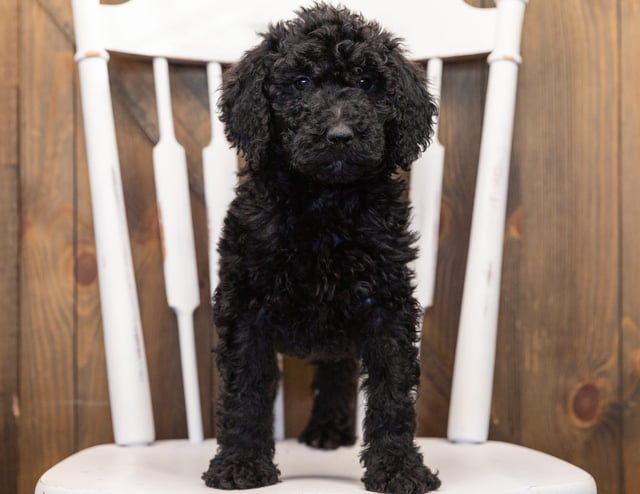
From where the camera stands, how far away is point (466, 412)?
135cm

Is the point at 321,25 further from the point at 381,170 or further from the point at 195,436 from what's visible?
the point at 195,436

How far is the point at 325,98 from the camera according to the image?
1.13m

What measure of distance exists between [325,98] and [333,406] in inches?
24.3

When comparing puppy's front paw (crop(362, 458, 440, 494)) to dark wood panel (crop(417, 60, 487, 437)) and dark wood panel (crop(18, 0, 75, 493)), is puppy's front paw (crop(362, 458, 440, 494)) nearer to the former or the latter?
dark wood panel (crop(417, 60, 487, 437))

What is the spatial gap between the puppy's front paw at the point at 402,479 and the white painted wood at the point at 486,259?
0.91 ft

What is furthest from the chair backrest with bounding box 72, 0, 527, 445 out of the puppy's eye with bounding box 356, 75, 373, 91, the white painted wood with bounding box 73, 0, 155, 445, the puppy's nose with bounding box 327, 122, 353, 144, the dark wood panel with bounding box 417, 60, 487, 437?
the puppy's nose with bounding box 327, 122, 353, 144

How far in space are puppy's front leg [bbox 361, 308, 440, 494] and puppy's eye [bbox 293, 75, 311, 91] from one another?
0.36 metres

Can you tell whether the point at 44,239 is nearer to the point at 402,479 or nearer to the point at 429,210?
the point at 429,210

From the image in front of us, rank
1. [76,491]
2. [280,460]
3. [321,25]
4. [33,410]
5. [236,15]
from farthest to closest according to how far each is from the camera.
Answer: [33,410], [236,15], [280,460], [321,25], [76,491]

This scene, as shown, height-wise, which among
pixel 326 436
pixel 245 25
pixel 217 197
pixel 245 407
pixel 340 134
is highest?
pixel 245 25

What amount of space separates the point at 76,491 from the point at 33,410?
68cm

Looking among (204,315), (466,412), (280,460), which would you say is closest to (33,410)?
(204,315)

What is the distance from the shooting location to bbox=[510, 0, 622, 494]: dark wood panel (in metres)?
1.60

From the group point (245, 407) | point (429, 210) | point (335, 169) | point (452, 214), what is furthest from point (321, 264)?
point (452, 214)
